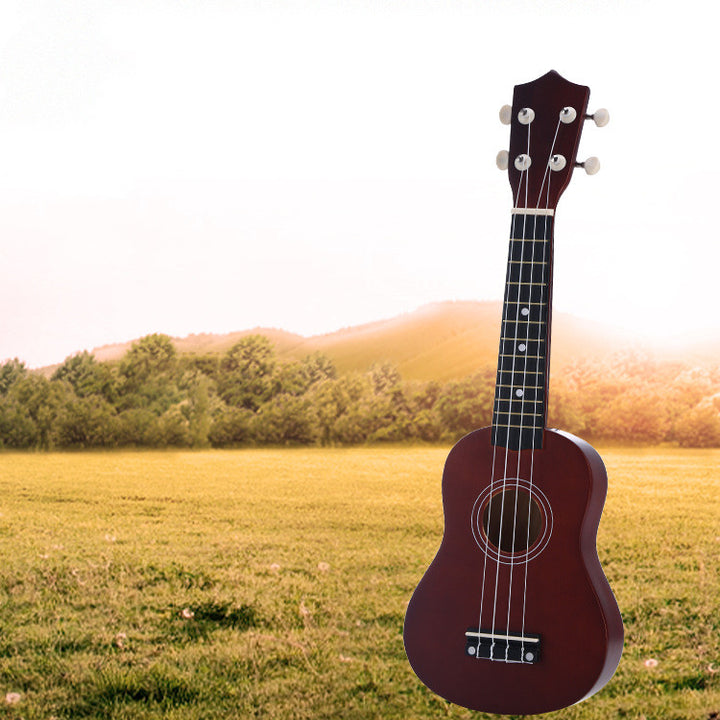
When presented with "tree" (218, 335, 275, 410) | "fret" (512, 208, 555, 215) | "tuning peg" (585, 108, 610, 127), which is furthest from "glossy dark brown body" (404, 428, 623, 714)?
"tree" (218, 335, 275, 410)

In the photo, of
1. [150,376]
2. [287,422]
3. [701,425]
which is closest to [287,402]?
[287,422]

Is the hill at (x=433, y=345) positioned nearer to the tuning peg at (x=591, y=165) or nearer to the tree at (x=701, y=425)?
the tree at (x=701, y=425)

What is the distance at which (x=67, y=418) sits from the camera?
8039 millimetres

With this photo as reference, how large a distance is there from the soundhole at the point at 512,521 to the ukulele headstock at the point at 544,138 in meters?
0.90

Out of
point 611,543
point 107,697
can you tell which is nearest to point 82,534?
point 107,697

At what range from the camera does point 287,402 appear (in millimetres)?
8102

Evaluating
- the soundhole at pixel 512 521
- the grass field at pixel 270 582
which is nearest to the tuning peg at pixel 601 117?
the soundhole at pixel 512 521

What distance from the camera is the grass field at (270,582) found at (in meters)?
3.06

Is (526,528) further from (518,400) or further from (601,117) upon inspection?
(601,117)

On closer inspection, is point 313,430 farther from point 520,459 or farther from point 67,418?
point 520,459

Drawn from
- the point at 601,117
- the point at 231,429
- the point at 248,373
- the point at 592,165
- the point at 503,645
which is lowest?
the point at 503,645

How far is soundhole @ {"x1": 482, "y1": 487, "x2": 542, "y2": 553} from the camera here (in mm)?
2566

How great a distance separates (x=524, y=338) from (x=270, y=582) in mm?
2340

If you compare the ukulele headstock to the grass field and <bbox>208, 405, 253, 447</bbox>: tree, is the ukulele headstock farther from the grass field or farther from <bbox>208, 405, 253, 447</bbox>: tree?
<bbox>208, 405, 253, 447</bbox>: tree
